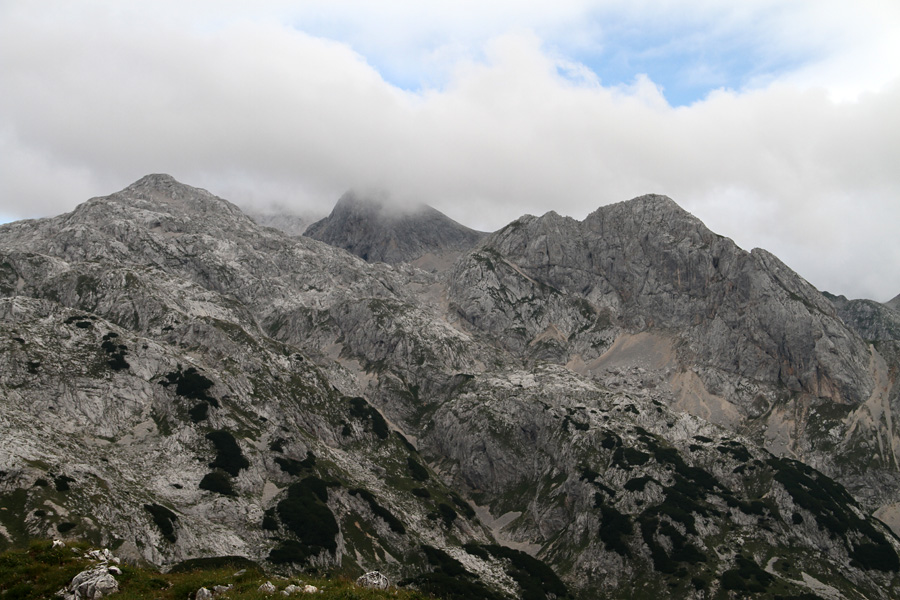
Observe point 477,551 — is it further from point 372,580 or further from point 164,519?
point 372,580

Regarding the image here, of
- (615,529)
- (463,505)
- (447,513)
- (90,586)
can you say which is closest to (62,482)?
(90,586)

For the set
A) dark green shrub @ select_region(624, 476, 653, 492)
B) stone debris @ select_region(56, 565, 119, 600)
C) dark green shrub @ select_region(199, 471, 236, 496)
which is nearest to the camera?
stone debris @ select_region(56, 565, 119, 600)

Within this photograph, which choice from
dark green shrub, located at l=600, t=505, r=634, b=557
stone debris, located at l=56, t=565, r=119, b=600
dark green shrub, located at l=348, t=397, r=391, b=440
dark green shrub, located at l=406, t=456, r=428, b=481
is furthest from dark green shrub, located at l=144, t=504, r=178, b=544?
dark green shrub, located at l=600, t=505, r=634, b=557

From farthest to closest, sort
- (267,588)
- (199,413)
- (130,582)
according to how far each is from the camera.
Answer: (199,413) → (267,588) → (130,582)

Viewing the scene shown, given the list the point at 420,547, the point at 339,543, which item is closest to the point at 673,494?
the point at 420,547

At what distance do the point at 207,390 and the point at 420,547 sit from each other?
68122 mm

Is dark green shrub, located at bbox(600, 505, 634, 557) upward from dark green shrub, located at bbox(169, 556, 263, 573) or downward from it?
upward

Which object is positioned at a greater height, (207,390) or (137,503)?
(207,390)

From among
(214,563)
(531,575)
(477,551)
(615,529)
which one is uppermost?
(615,529)

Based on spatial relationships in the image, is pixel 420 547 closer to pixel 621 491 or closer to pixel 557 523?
pixel 557 523

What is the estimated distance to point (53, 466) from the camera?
94.6 m

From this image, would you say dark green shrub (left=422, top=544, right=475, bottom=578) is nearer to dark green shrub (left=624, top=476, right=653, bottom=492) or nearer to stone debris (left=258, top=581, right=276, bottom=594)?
dark green shrub (left=624, top=476, right=653, bottom=492)

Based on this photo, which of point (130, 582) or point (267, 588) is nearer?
point (130, 582)

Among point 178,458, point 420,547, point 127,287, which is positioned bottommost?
point 420,547
